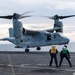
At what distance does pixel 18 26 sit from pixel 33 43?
17.6 meters

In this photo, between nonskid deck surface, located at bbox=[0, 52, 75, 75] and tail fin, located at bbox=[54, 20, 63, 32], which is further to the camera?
tail fin, located at bbox=[54, 20, 63, 32]

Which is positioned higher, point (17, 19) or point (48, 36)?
point (17, 19)

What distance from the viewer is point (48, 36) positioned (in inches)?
2269

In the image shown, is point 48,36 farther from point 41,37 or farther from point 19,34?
point 19,34

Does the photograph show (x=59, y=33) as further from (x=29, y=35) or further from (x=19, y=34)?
(x=19, y=34)

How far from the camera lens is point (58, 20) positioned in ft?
207

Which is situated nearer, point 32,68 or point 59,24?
point 32,68

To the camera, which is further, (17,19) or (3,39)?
(3,39)

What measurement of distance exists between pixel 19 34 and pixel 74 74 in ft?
62.5

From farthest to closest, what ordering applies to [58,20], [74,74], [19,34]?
[58,20] < [19,34] < [74,74]

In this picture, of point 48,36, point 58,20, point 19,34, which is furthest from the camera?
point 58,20

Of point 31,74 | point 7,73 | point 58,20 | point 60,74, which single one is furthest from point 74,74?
point 58,20

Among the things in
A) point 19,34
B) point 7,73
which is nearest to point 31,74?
point 7,73

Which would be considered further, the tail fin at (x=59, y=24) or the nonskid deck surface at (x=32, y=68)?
the tail fin at (x=59, y=24)
